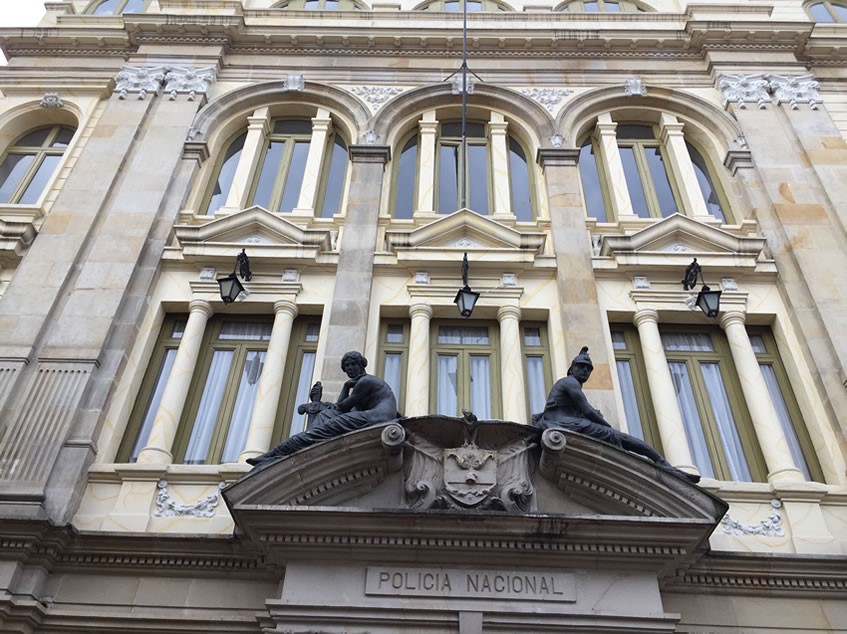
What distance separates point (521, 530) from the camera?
9344mm

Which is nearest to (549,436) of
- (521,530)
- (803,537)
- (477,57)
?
(521,530)

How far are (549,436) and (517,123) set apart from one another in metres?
9.12

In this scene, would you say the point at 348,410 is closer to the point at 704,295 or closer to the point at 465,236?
the point at 465,236

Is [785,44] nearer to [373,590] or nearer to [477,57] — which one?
[477,57]

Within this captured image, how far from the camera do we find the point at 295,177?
630 inches

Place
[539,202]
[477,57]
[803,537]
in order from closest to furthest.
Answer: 1. [803,537]
2. [539,202]
3. [477,57]

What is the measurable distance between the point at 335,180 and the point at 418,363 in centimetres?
548

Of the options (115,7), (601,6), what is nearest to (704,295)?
(601,6)

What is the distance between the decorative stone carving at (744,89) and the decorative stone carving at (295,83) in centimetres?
954

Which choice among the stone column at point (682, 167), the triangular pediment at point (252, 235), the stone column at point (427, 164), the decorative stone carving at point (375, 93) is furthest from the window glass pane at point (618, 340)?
the decorative stone carving at point (375, 93)

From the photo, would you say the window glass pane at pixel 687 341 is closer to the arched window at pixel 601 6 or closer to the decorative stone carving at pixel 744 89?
the decorative stone carving at pixel 744 89

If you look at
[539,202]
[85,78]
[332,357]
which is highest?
[85,78]

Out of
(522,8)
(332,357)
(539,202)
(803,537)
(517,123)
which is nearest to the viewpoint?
(803,537)

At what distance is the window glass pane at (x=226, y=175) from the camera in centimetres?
1550
